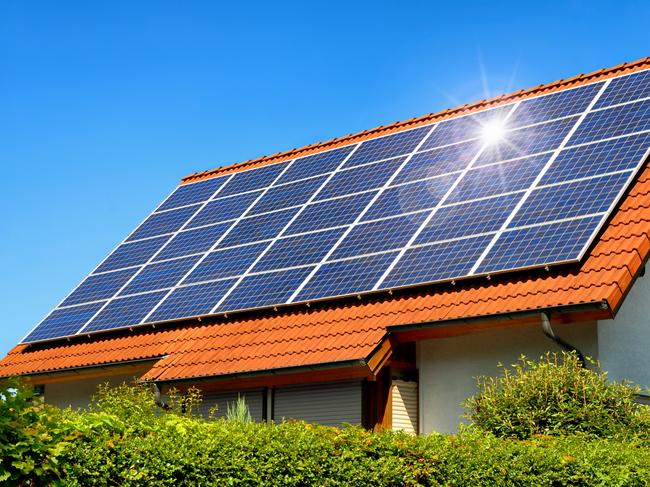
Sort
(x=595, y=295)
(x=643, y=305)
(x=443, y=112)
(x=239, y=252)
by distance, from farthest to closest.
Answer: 1. (x=443, y=112)
2. (x=239, y=252)
3. (x=643, y=305)
4. (x=595, y=295)

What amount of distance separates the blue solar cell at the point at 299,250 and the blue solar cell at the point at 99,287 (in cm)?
419

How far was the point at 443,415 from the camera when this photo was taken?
16984 mm

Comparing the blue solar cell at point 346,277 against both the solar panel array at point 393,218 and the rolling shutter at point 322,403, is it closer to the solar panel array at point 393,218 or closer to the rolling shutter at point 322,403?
the solar panel array at point 393,218

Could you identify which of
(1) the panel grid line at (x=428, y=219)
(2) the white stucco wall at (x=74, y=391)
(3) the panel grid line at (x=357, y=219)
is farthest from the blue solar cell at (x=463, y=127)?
(2) the white stucco wall at (x=74, y=391)

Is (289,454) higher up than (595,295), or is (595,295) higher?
(595,295)

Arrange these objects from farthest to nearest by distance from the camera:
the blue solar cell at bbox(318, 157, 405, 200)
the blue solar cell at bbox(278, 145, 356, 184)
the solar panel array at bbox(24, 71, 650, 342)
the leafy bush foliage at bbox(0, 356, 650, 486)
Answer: the blue solar cell at bbox(278, 145, 356, 184)
the blue solar cell at bbox(318, 157, 405, 200)
the solar panel array at bbox(24, 71, 650, 342)
the leafy bush foliage at bbox(0, 356, 650, 486)

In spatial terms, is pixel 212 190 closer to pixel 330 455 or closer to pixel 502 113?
pixel 502 113

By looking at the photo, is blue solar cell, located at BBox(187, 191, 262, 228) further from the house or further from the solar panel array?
the house

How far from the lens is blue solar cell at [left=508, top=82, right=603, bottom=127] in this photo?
20.1 meters

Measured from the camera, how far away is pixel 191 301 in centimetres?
2012

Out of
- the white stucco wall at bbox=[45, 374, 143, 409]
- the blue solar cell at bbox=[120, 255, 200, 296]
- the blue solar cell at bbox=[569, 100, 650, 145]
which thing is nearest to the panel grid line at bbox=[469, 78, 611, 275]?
the blue solar cell at bbox=[569, 100, 650, 145]

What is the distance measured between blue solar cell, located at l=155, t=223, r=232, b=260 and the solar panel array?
0.04 metres

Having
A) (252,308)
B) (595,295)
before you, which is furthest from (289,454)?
(252,308)

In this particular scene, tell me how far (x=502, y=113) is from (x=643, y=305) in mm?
5813
